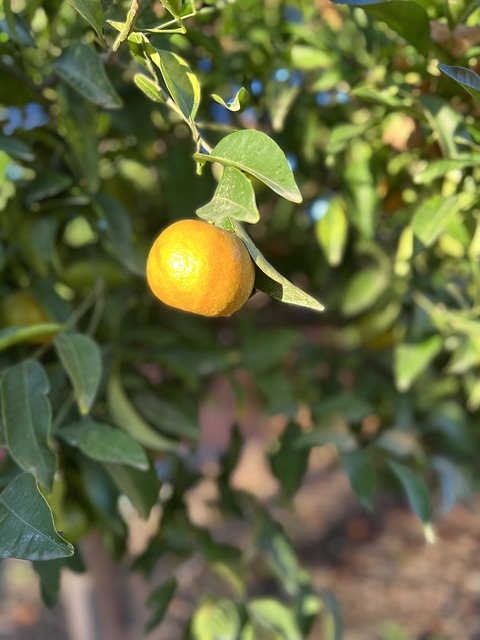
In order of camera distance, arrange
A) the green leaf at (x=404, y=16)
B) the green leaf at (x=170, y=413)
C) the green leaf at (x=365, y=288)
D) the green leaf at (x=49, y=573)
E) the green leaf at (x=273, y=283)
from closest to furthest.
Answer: the green leaf at (x=273, y=283) < the green leaf at (x=404, y=16) < the green leaf at (x=49, y=573) < the green leaf at (x=170, y=413) < the green leaf at (x=365, y=288)

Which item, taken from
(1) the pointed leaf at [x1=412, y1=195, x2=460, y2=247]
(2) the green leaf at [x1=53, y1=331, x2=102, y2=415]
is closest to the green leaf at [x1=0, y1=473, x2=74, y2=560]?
(2) the green leaf at [x1=53, y1=331, x2=102, y2=415]

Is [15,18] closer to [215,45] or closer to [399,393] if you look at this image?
[215,45]

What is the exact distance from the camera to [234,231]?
1.23 feet

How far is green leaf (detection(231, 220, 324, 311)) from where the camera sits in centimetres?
34

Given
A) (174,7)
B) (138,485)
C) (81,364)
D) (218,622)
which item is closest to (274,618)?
(218,622)

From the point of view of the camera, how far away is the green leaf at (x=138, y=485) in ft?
1.88

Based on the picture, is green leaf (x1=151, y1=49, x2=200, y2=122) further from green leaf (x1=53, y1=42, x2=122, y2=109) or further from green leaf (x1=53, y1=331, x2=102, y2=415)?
green leaf (x1=53, y1=331, x2=102, y2=415)

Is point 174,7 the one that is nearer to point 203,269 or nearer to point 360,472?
point 203,269

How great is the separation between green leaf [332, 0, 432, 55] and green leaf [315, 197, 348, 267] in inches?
9.0

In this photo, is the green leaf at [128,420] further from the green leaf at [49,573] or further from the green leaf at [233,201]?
the green leaf at [233,201]

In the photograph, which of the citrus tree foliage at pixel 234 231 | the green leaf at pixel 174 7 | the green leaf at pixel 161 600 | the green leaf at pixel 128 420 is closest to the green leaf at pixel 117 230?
the citrus tree foliage at pixel 234 231

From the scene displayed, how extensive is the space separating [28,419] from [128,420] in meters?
0.15

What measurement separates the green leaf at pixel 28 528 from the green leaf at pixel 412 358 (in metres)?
0.44

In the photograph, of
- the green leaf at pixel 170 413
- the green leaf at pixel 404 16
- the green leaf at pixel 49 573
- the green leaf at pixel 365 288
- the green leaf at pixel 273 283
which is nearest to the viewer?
the green leaf at pixel 273 283
